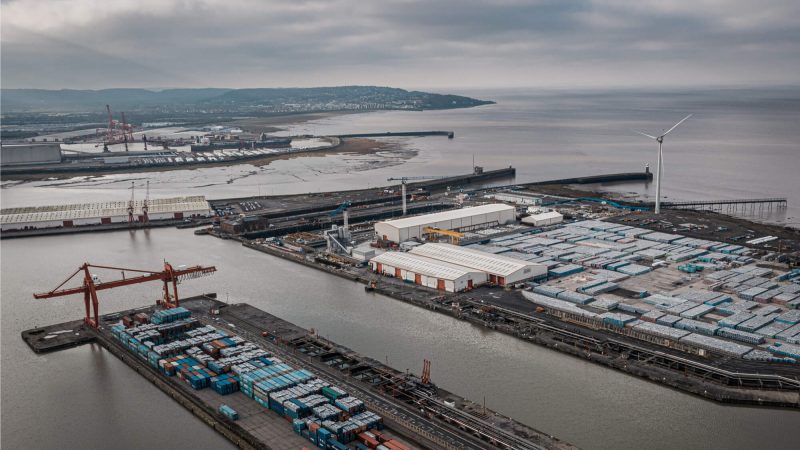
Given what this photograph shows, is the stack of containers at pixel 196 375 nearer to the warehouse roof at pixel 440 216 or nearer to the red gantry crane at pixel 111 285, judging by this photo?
the red gantry crane at pixel 111 285

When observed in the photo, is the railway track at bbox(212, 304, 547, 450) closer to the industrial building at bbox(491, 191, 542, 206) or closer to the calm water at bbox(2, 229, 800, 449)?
the calm water at bbox(2, 229, 800, 449)

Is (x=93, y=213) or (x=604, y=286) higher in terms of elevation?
(x=93, y=213)

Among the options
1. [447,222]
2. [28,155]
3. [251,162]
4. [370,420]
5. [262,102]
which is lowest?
[370,420]

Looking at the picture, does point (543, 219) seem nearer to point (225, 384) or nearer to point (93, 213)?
point (225, 384)

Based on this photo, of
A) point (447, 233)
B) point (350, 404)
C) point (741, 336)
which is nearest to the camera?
point (350, 404)

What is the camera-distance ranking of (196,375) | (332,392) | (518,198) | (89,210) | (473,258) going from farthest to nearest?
(518,198) → (89,210) → (473,258) → (196,375) → (332,392)

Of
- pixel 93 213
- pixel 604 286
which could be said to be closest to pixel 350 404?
pixel 604 286

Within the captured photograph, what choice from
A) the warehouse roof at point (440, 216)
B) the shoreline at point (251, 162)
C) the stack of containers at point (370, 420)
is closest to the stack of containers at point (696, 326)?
the stack of containers at point (370, 420)

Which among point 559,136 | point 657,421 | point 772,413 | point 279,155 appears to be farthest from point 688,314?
point 559,136
